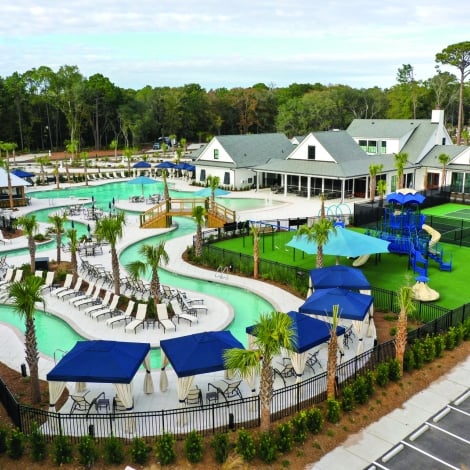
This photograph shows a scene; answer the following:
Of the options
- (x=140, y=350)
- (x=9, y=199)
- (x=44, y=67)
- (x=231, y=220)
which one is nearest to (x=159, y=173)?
(x=9, y=199)

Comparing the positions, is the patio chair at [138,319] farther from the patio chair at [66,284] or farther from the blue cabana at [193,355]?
the patio chair at [66,284]

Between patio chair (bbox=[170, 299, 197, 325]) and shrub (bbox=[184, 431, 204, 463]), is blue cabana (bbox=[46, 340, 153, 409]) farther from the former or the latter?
patio chair (bbox=[170, 299, 197, 325])

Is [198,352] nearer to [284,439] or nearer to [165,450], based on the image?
[165,450]

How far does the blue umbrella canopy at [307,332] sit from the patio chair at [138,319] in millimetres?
5252

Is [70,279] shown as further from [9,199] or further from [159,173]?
[159,173]

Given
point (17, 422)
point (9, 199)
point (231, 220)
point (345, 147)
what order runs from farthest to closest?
point (345, 147) < point (9, 199) < point (231, 220) < point (17, 422)

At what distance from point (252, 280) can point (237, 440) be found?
12960mm

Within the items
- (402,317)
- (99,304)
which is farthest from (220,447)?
(99,304)

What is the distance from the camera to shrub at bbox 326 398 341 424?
43.3ft

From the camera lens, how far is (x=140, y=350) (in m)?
14.3

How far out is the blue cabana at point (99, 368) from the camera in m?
13.1

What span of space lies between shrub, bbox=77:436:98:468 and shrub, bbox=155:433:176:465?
1.38 metres

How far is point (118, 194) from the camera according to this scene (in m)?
54.2

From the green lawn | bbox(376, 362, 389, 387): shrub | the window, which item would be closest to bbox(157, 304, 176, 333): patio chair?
bbox(376, 362, 389, 387): shrub
